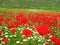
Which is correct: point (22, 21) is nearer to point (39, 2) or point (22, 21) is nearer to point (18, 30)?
point (18, 30)

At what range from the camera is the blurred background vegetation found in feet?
114

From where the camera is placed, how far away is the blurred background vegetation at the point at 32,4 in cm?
3464

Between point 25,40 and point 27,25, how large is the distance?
4.94 feet

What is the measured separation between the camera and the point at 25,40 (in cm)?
548

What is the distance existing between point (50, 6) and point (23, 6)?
158 inches

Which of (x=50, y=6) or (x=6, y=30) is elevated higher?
(x=6, y=30)

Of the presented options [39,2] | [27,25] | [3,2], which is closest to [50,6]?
[39,2]

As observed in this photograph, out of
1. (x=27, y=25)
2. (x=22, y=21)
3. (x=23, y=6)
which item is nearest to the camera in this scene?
(x=22, y=21)

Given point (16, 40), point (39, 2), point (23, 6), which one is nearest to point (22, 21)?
point (16, 40)

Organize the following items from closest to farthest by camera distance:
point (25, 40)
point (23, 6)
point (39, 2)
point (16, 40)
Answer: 1. point (25, 40)
2. point (16, 40)
3. point (23, 6)
4. point (39, 2)

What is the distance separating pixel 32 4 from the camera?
36.4m

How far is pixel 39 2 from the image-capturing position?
37562 millimetres

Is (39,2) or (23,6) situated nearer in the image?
(23,6)

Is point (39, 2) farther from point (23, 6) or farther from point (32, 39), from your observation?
point (32, 39)
